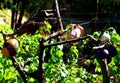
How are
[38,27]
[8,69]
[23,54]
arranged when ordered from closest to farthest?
1. [8,69]
2. [23,54]
3. [38,27]

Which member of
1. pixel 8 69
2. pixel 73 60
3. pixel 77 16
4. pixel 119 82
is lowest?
pixel 77 16

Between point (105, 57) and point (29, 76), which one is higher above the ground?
point (105, 57)

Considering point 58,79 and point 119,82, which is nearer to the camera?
point 58,79

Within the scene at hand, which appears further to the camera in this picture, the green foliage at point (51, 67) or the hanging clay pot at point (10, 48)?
the green foliage at point (51, 67)

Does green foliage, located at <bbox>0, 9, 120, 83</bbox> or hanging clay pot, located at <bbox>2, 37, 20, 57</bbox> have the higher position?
hanging clay pot, located at <bbox>2, 37, 20, 57</bbox>

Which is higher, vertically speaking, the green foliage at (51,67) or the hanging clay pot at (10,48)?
the hanging clay pot at (10,48)

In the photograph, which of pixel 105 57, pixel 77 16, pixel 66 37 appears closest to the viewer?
pixel 105 57

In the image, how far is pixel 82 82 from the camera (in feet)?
16.1

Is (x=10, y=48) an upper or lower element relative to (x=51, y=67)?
upper

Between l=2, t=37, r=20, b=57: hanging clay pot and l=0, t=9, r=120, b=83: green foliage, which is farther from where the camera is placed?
l=0, t=9, r=120, b=83: green foliage

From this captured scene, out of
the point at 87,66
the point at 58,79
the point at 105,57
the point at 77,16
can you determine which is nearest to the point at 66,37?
the point at 58,79

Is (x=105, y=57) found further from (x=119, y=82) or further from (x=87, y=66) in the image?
(x=87, y=66)

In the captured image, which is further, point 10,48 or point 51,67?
point 51,67

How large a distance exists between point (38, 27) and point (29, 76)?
1.45 meters
